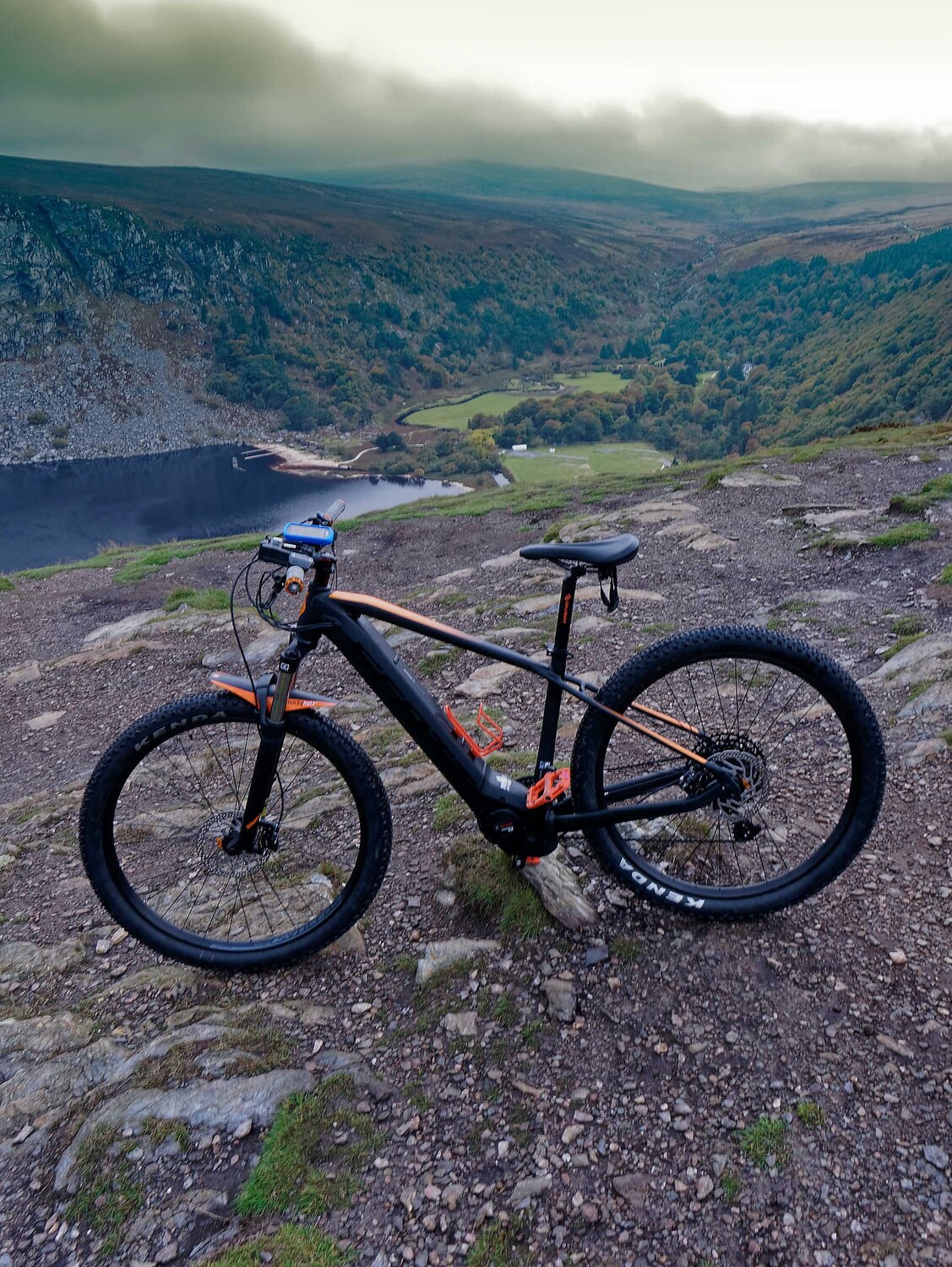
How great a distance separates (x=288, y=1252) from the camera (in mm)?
2744

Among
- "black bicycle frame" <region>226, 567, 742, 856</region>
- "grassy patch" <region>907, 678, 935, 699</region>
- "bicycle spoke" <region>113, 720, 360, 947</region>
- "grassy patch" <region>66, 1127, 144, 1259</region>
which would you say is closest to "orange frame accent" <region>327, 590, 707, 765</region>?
"black bicycle frame" <region>226, 567, 742, 856</region>

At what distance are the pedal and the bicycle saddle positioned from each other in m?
1.21

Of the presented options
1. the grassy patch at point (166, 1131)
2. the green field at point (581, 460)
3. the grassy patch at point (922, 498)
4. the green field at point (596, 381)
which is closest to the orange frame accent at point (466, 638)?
the grassy patch at point (166, 1131)

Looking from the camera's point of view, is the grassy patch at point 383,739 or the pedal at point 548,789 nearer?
the pedal at point 548,789

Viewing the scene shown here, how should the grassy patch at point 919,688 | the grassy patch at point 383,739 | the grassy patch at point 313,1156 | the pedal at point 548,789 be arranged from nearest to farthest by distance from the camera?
the grassy patch at point 313,1156 < the pedal at point 548,789 < the grassy patch at point 919,688 < the grassy patch at point 383,739

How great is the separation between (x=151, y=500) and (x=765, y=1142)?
298 feet

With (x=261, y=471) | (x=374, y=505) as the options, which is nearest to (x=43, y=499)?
(x=261, y=471)

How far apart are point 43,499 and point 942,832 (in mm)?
96400

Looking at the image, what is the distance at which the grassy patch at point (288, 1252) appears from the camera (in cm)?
270

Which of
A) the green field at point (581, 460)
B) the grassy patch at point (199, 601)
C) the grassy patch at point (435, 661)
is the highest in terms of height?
the grassy patch at point (435, 661)

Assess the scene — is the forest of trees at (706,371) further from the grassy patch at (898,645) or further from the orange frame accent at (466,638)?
the orange frame accent at (466,638)

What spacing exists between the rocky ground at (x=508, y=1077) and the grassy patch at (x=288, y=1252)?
0.04 ft

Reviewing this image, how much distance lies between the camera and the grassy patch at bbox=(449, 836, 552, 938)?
421 cm

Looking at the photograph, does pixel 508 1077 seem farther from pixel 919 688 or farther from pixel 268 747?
pixel 919 688
